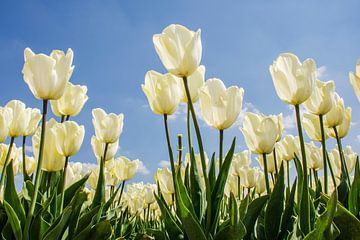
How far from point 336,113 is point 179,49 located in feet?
4.87

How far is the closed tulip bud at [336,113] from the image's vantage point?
282 centimetres

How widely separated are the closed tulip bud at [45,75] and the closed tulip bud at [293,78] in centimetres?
104

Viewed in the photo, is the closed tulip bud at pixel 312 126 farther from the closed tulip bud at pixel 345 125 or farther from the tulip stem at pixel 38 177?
the tulip stem at pixel 38 177

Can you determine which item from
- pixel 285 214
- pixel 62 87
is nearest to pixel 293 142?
pixel 285 214

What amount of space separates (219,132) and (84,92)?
1.32m

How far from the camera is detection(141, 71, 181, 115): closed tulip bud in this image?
217cm

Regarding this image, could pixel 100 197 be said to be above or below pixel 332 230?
above

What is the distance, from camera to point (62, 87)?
6.57ft

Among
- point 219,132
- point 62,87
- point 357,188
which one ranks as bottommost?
point 357,188

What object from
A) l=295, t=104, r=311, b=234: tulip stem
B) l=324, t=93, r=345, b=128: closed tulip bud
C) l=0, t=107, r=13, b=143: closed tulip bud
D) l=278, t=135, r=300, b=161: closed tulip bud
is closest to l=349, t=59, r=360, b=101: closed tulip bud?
l=295, t=104, r=311, b=234: tulip stem

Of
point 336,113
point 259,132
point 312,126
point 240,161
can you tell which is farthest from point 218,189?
point 240,161

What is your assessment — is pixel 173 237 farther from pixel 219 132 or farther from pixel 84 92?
pixel 84 92

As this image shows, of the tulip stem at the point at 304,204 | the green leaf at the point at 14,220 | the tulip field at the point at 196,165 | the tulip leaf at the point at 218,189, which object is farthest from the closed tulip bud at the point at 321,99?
the green leaf at the point at 14,220

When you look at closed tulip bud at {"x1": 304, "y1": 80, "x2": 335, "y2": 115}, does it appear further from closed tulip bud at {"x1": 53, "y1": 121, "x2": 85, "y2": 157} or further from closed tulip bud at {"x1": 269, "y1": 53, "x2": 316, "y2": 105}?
closed tulip bud at {"x1": 53, "y1": 121, "x2": 85, "y2": 157}
